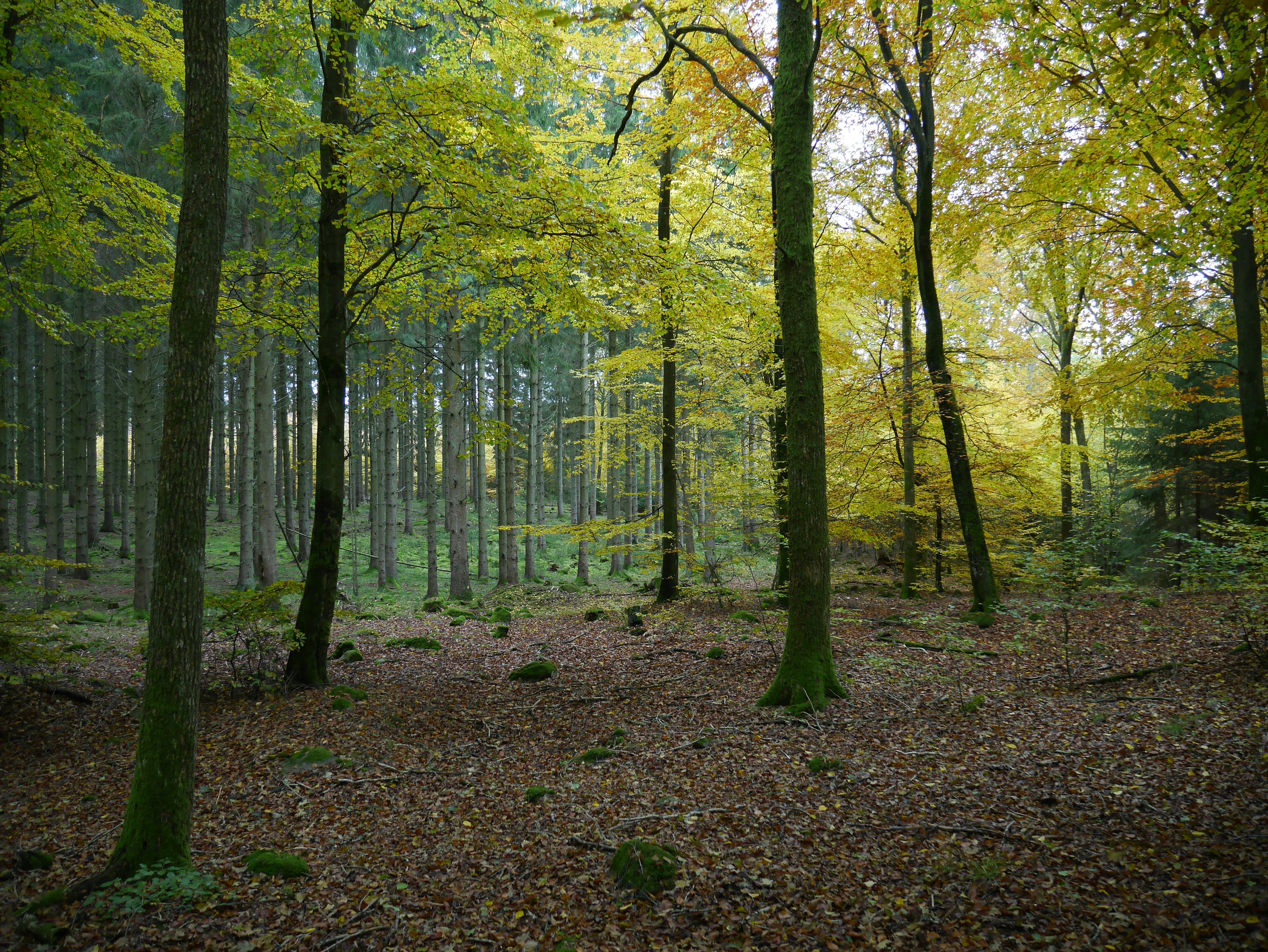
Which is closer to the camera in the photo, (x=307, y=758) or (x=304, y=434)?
(x=307, y=758)

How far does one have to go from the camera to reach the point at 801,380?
6043mm

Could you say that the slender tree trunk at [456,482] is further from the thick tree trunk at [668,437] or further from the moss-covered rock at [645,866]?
the moss-covered rock at [645,866]

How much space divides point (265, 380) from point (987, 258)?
60.1ft

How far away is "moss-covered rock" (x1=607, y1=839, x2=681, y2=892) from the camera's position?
11.4 feet

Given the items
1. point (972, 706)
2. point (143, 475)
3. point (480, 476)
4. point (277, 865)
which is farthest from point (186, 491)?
point (143, 475)

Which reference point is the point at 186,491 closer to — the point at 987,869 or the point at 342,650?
the point at 987,869

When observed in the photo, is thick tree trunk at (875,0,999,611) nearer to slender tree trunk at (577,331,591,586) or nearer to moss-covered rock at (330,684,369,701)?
slender tree trunk at (577,331,591,586)

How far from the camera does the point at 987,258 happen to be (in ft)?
55.2

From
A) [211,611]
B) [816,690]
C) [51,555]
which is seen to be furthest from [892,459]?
[51,555]

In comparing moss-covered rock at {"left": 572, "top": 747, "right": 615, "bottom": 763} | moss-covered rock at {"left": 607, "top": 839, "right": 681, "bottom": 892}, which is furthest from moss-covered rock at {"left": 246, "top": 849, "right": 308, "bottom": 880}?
moss-covered rock at {"left": 572, "top": 747, "right": 615, "bottom": 763}

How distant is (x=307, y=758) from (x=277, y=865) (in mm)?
1688

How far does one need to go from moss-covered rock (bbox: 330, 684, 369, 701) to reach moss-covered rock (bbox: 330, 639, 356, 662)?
1931 mm

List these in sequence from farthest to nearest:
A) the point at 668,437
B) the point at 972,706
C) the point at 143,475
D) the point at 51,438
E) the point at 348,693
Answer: the point at 51,438 → the point at 143,475 → the point at 668,437 → the point at 348,693 → the point at 972,706

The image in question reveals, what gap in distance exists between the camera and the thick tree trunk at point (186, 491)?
358cm
